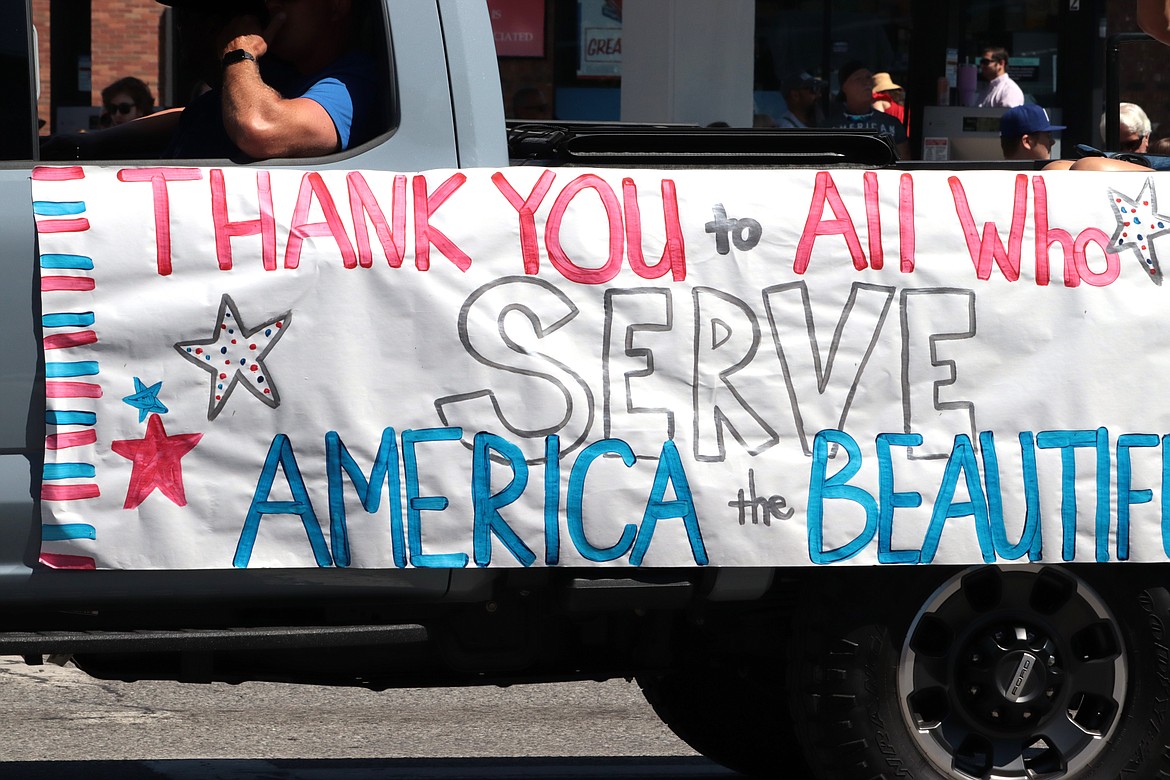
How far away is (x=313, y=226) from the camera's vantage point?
3.51 meters

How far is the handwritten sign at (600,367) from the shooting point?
345 centimetres

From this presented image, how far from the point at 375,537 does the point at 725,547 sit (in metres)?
0.71

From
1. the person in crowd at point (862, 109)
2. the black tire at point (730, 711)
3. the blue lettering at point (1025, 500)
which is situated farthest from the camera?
the person in crowd at point (862, 109)

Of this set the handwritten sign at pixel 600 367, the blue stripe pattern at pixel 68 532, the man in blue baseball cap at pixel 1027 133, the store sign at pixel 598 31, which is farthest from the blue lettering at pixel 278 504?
the store sign at pixel 598 31

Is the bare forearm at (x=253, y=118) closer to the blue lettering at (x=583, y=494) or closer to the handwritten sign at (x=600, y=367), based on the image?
the handwritten sign at (x=600, y=367)

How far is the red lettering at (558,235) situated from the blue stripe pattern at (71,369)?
898mm

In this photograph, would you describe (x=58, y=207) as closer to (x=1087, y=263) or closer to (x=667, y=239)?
(x=667, y=239)

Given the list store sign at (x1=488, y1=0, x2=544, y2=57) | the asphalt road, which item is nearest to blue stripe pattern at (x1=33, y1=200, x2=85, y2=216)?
the asphalt road

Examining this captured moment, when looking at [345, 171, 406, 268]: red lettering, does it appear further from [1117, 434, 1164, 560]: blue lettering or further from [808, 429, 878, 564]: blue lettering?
[1117, 434, 1164, 560]: blue lettering

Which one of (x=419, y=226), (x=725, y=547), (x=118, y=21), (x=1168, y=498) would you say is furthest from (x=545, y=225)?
(x=118, y=21)

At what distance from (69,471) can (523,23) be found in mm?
12105

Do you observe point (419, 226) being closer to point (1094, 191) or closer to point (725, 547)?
point (725, 547)

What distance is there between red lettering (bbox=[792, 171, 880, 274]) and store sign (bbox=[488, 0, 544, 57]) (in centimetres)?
1136

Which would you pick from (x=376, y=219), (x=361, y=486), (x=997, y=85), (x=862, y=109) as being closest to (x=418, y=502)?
(x=361, y=486)
